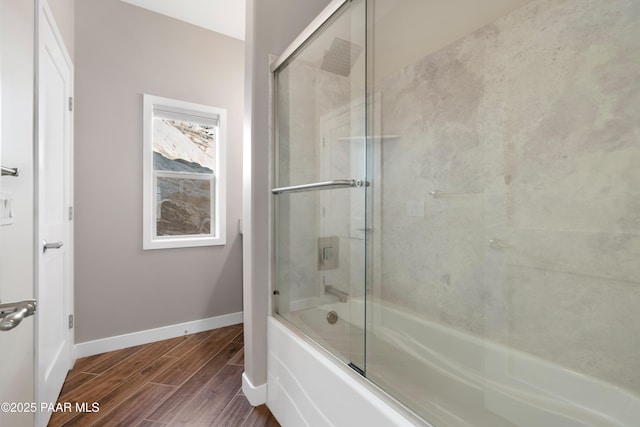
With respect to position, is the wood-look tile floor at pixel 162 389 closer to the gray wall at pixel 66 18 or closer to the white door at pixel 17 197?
the white door at pixel 17 197

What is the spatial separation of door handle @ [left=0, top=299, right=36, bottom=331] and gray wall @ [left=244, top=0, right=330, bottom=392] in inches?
43.6

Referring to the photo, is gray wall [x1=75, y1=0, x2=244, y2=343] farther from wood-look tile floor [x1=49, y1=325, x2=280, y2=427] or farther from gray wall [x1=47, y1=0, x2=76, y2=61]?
wood-look tile floor [x1=49, y1=325, x2=280, y2=427]

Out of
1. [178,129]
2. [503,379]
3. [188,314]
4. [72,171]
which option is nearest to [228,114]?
[178,129]

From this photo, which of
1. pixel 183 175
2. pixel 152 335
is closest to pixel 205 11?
pixel 183 175

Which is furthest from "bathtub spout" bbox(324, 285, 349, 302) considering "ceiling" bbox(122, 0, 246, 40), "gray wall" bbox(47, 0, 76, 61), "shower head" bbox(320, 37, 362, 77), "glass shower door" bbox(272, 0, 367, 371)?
"ceiling" bbox(122, 0, 246, 40)

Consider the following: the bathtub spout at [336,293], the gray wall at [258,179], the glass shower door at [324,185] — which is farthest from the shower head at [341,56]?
the bathtub spout at [336,293]

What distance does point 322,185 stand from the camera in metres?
1.58

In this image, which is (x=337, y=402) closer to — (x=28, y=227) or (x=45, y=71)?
(x=28, y=227)

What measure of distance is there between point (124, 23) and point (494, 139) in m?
2.79

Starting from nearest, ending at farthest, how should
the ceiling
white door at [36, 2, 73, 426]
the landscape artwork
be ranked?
white door at [36, 2, 73, 426] → the ceiling → the landscape artwork

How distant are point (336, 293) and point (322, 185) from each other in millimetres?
598

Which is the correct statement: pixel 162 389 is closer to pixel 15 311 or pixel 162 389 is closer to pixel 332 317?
pixel 332 317

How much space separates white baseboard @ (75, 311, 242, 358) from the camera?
2.27 meters

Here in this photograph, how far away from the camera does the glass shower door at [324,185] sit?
5.07 ft
